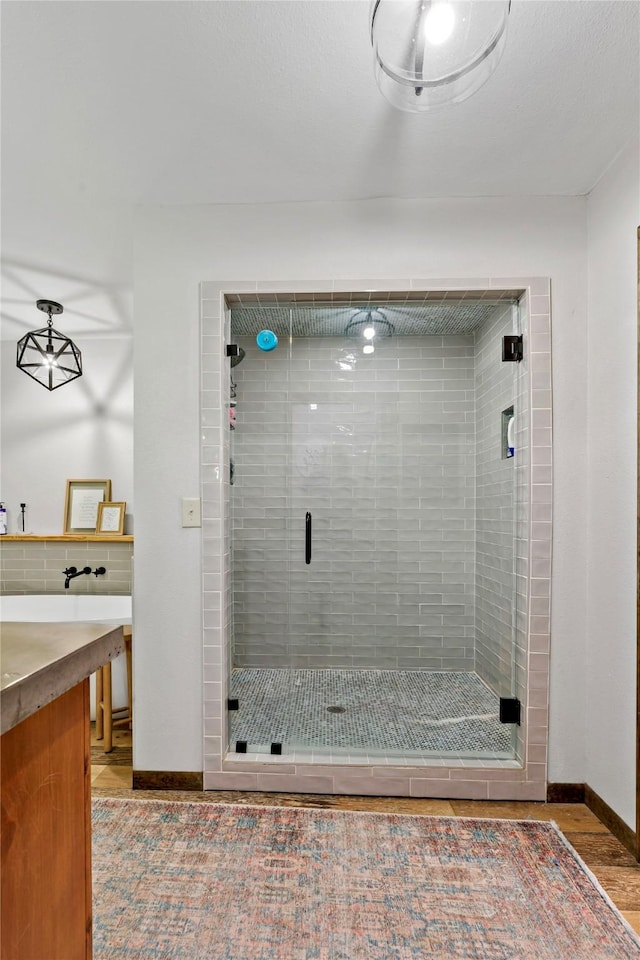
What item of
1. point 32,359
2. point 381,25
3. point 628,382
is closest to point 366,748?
point 628,382

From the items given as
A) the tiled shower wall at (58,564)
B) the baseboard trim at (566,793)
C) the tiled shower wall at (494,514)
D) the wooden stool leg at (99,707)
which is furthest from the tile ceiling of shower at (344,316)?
the baseboard trim at (566,793)

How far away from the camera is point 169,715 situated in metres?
2.25

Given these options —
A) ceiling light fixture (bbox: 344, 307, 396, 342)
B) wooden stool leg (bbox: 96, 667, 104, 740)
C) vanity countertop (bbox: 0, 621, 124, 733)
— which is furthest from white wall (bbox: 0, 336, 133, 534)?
vanity countertop (bbox: 0, 621, 124, 733)

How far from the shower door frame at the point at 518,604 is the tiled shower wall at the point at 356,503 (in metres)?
0.17

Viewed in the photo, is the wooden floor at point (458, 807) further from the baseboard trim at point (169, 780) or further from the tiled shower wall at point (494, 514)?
the tiled shower wall at point (494, 514)

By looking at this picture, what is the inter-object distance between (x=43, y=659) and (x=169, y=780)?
6.03 ft

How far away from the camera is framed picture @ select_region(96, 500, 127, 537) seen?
11.7ft

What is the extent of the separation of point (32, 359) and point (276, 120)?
2765mm

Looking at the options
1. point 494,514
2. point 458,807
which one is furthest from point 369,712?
point 494,514

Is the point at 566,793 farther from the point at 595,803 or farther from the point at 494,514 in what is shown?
the point at 494,514

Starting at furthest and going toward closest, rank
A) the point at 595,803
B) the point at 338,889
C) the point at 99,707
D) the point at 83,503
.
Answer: the point at 83,503 → the point at 99,707 → the point at 595,803 → the point at 338,889

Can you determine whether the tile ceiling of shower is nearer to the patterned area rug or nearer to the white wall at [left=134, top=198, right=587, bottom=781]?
the white wall at [left=134, top=198, right=587, bottom=781]

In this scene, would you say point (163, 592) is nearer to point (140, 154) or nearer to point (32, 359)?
point (140, 154)

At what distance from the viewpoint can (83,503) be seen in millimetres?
3703
